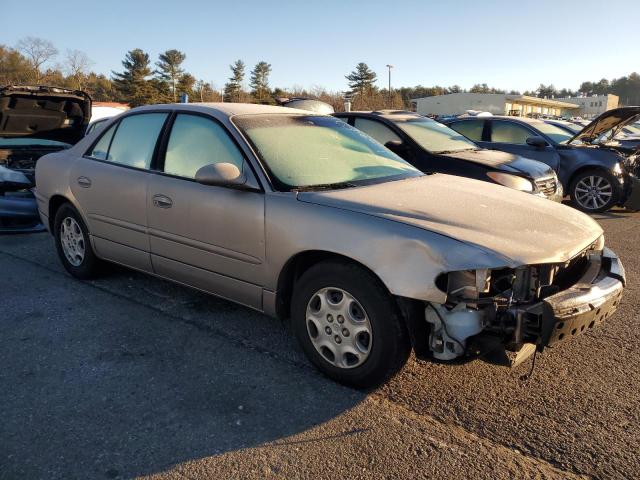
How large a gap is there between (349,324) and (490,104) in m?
73.5

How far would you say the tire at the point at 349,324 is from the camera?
103 inches

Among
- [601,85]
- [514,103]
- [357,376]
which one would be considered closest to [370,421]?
[357,376]

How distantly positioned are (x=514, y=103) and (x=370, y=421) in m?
70.4

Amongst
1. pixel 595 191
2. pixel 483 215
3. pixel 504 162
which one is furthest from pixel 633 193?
pixel 483 215

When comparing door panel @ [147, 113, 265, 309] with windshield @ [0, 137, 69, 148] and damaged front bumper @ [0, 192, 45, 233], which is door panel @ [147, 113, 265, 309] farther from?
windshield @ [0, 137, 69, 148]

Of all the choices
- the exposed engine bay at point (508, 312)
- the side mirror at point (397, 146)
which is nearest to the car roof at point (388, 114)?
the side mirror at point (397, 146)

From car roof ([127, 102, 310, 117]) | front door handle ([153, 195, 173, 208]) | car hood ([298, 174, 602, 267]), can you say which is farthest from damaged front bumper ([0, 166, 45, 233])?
car hood ([298, 174, 602, 267])

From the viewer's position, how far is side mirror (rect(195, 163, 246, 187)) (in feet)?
10.2

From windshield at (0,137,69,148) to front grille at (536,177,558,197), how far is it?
682cm

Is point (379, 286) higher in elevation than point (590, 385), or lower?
higher

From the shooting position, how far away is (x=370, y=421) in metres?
2.58

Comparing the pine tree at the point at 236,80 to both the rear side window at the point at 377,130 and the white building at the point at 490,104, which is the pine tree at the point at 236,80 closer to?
the white building at the point at 490,104

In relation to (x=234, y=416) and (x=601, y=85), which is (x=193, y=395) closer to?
(x=234, y=416)

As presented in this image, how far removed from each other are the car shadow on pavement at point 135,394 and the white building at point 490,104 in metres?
65.5
